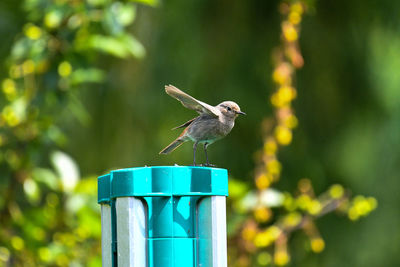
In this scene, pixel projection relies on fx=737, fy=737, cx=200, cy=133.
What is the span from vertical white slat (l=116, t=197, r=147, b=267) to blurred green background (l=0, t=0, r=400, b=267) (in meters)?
2.28

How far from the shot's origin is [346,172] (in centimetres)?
423

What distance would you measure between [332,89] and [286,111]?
62 cm

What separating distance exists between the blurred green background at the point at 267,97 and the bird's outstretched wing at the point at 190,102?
5.11ft

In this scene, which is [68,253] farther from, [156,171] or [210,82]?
[156,171]

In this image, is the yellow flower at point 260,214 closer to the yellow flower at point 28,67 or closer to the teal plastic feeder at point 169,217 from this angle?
the yellow flower at point 28,67

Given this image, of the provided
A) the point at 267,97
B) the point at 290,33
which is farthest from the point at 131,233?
the point at 267,97

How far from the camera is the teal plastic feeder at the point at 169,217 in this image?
1719 millimetres

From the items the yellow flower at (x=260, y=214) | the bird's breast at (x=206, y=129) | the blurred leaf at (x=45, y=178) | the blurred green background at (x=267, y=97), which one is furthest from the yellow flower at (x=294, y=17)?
the blurred leaf at (x=45, y=178)

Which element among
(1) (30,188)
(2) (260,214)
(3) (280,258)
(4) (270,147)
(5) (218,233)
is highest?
(4) (270,147)


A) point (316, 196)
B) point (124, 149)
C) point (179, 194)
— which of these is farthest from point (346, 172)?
point (179, 194)

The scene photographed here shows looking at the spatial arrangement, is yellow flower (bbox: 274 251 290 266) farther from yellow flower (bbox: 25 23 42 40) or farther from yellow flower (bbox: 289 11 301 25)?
yellow flower (bbox: 25 23 42 40)

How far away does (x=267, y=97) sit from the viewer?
4367mm

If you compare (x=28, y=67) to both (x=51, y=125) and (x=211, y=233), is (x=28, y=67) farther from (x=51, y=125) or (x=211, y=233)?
(x=211, y=233)

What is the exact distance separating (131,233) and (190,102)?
0.77 metres
